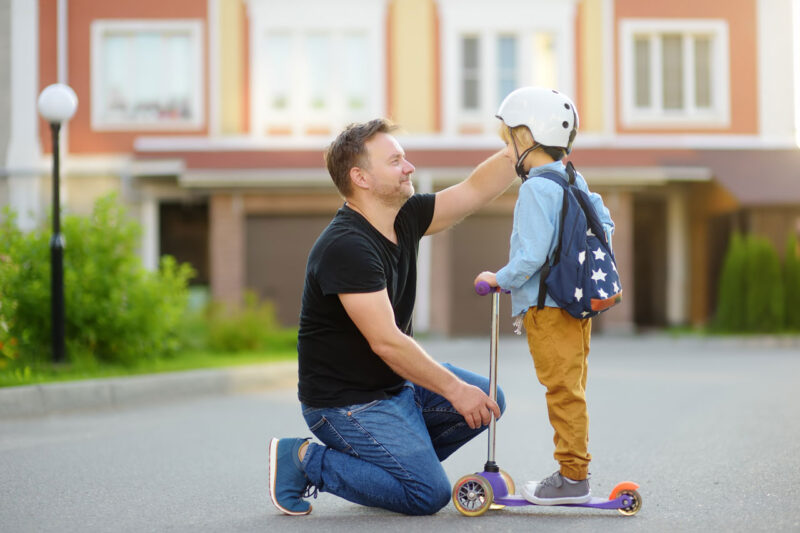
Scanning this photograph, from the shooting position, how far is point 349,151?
14.5ft

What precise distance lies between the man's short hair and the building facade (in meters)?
15.2

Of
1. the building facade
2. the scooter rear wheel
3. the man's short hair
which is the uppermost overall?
the building facade

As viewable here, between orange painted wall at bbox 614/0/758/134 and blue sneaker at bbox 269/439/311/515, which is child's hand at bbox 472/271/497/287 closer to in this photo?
blue sneaker at bbox 269/439/311/515

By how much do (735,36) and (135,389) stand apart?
15813mm

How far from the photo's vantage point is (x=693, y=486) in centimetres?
486

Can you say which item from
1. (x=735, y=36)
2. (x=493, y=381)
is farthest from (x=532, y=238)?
(x=735, y=36)

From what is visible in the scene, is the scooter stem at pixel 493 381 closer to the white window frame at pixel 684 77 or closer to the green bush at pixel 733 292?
the green bush at pixel 733 292

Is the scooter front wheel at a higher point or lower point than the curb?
higher

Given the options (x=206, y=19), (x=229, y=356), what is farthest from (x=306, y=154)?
(x=229, y=356)

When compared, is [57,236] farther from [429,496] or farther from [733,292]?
[733,292]

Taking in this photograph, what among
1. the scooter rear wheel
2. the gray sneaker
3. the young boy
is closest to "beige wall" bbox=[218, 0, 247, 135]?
the young boy

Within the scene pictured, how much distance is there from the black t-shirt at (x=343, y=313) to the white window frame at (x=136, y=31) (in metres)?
16.5

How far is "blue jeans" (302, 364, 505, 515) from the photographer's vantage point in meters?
4.13

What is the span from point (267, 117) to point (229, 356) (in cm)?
915
